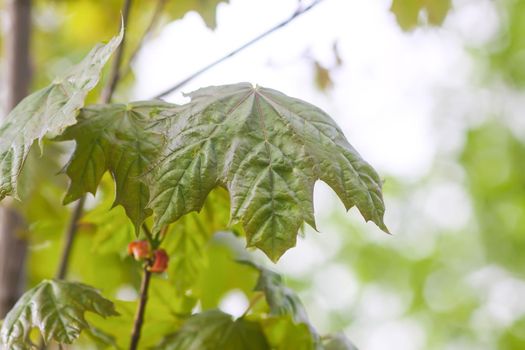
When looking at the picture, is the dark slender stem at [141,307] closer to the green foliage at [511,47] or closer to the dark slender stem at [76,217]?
the dark slender stem at [76,217]

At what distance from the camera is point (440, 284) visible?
6133 millimetres

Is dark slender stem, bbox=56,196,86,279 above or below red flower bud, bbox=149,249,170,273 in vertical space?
above

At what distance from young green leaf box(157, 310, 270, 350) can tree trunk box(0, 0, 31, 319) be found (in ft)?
1.33

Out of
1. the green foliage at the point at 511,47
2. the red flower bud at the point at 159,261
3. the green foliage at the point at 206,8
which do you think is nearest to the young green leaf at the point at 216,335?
the red flower bud at the point at 159,261

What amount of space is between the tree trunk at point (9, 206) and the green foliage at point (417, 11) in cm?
71

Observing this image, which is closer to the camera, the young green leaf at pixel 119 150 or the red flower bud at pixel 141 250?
the young green leaf at pixel 119 150

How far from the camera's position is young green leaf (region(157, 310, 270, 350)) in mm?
1051

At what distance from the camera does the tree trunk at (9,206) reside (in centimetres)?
140

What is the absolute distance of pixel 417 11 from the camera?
1.52 meters

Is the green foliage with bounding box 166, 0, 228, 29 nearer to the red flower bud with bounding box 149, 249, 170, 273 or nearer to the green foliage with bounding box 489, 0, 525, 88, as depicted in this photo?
the red flower bud with bounding box 149, 249, 170, 273

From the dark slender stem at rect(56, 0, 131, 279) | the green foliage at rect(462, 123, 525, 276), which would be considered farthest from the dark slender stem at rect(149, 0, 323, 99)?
the green foliage at rect(462, 123, 525, 276)

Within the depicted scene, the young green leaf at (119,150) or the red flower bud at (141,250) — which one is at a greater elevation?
the young green leaf at (119,150)

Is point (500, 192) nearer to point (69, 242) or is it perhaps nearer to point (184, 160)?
point (69, 242)

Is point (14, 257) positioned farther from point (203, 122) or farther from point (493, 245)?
point (493, 245)
